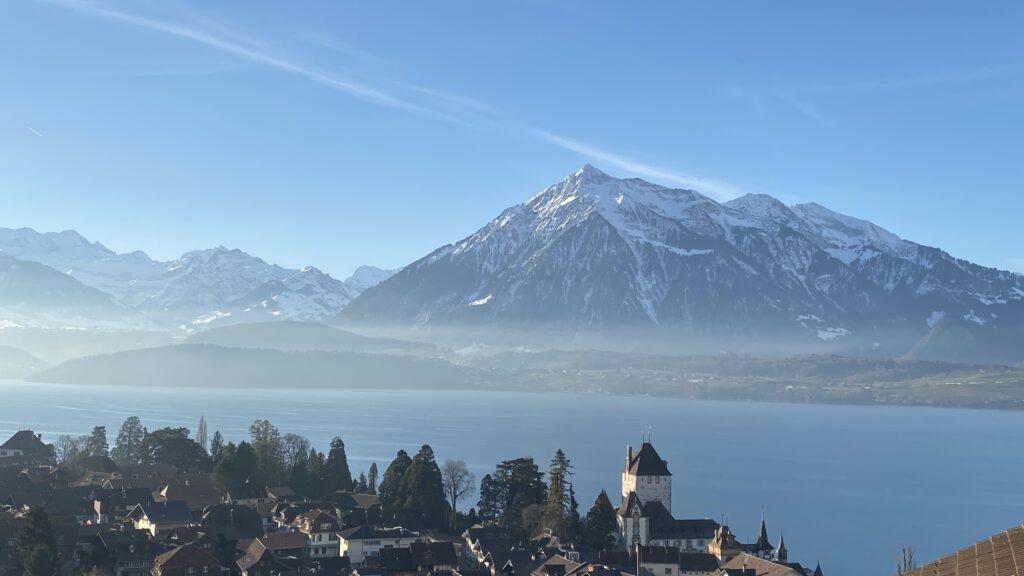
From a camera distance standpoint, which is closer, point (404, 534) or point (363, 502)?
point (404, 534)

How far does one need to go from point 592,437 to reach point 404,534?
120 meters

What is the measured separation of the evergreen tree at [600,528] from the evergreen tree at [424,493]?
1306 centimetres

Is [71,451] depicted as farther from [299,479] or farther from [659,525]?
[659,525]

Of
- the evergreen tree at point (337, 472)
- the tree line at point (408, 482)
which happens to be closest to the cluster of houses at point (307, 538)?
the tree line at point (408, 482)

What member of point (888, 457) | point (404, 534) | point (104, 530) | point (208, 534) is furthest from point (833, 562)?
point (888, 457)

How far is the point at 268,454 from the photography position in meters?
89.5

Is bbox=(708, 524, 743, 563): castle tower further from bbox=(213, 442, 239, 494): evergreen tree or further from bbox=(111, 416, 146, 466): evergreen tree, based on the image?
bbox=(111, 416, 146, 466): evergreen tree

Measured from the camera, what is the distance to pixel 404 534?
69375 millimetres

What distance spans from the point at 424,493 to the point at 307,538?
40.8 feet

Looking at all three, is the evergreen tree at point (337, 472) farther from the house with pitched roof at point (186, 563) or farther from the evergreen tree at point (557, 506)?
the house with pitched roof at point (186, 563)

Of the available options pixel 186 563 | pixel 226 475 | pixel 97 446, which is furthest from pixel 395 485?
pixel 97 446

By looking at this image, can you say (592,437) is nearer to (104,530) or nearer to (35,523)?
(104,530)

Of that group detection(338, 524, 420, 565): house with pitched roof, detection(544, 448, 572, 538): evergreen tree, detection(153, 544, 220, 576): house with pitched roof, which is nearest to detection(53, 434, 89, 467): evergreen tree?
detection(338, 524, 420, 565): house with pitched roof

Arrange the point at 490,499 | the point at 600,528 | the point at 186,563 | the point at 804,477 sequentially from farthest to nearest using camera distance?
1. the point at 804,477
2. the point at 490,499
3. the point at 600,528
4. the point at 186,563
